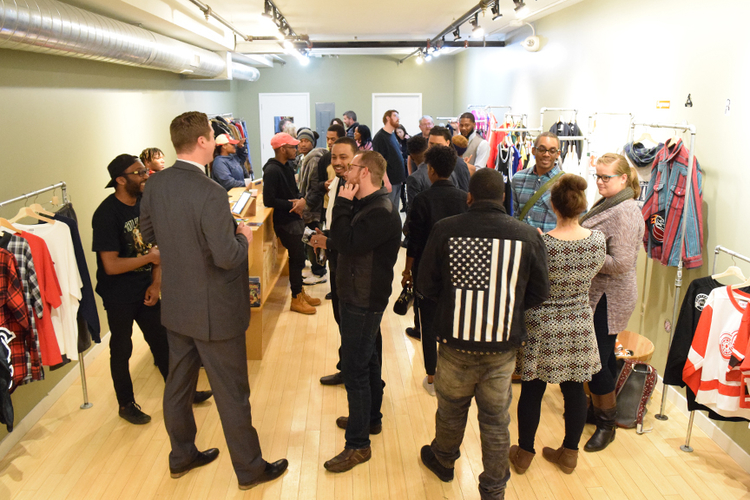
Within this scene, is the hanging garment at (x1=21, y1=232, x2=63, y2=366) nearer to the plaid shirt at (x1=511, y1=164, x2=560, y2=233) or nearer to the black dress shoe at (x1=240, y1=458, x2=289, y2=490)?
the black dress shoe at (x1=240, y1=458, x2=289, y2=490)

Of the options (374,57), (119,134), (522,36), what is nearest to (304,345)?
(119,134)

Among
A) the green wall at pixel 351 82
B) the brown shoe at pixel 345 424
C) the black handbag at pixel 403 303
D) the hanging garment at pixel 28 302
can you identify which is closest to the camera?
the hanging garment at pixel 28 302

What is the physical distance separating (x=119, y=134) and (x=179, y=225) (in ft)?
11.8

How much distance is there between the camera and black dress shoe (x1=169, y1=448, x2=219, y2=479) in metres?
2.94

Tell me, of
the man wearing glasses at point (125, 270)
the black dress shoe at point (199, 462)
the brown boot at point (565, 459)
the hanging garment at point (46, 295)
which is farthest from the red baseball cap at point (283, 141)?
the brown boot at point (565, 459)

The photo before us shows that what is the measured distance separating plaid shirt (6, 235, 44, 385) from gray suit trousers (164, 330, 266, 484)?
74cm

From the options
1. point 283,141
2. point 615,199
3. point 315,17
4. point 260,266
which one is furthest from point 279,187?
point 315,17

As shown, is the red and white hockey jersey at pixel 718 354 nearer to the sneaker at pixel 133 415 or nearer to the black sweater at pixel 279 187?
the sneaker at pixel 133 415

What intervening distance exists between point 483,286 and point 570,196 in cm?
60

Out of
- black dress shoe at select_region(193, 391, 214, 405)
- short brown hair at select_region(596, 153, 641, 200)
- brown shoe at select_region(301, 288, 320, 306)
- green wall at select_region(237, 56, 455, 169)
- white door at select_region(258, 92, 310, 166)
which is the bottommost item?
black dress shoe at select_region(193, 391, 214, 405)

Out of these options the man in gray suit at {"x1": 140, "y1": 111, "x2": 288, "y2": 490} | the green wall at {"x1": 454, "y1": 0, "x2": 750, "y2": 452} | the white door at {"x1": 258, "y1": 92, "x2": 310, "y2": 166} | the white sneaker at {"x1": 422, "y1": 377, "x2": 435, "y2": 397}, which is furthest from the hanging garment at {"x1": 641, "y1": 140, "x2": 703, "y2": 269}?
the white door at {"x1": 258, "y1": 92, "x2": 310, "y2": 166}

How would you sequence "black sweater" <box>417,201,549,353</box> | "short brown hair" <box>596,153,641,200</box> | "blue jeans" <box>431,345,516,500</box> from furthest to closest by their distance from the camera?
"short brown hair" <box>596,153,641,200</box>, "blue jeans" <box>431,345,516,500</box>, "black sweater" <box>417,201,549,353</box>

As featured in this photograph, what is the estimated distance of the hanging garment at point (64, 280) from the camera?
9.91ft

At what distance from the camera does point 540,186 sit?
145 inches
